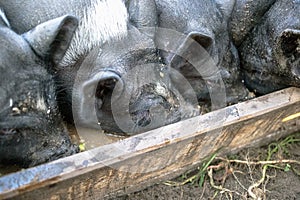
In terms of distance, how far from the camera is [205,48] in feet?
8.57

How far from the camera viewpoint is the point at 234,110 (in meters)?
2.51

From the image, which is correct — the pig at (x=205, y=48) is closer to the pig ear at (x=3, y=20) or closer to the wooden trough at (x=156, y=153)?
the wooden trough at (x=156, y=153)

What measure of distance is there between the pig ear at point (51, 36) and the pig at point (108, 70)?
175mm

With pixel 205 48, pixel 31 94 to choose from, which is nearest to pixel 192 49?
pixel 205 48

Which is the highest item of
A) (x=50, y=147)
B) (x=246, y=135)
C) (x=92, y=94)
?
(x=92, y=94)

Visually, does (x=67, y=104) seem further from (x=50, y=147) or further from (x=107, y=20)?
(x=107, y=20)

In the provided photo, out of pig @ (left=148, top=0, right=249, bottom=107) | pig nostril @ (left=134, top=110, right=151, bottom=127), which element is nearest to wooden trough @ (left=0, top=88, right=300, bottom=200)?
pig nostril @ (left=134, top=110, right=151, bottom=127)

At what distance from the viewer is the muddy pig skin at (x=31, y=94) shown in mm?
2156

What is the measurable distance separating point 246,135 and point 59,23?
3.77 feet

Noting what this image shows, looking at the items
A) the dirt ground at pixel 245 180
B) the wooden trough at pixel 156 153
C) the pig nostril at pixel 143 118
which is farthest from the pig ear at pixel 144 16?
the dirt ground at pixel 245 180

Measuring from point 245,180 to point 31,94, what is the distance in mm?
1233

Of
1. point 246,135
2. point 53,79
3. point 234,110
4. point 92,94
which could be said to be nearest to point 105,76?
point 92,94

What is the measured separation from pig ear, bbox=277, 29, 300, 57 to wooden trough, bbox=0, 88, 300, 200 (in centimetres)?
19

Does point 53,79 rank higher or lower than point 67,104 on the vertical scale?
higher
